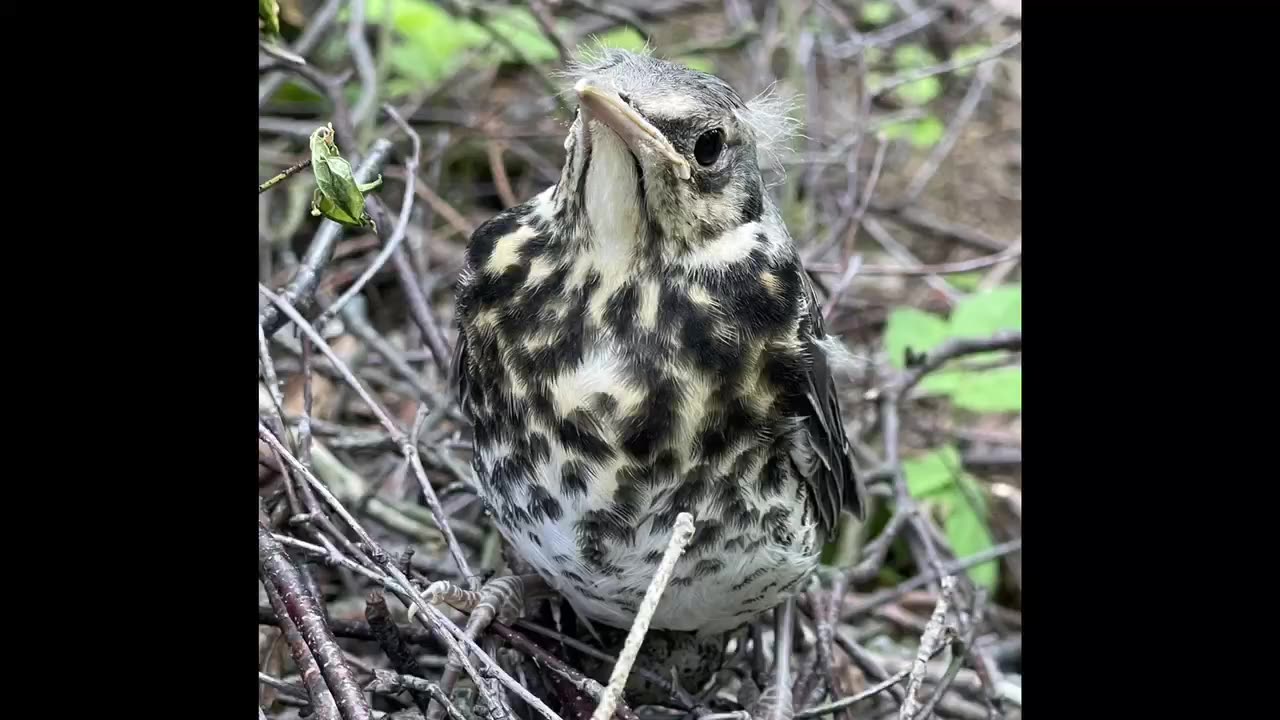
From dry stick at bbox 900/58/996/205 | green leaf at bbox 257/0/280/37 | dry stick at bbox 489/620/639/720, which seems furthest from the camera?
dry stick at bbox 900/58/996/205

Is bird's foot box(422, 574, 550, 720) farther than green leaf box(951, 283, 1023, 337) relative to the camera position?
No

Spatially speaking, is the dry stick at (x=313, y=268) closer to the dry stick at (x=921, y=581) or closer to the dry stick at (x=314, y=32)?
the dry stick at (x=314, y=32)

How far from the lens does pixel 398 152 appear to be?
10.3 feet

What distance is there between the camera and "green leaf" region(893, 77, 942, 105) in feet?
13.7

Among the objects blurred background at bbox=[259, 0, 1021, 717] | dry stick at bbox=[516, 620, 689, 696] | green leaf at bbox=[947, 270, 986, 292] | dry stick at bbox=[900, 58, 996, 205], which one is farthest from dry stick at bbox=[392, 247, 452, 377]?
dry stick at bbox=[900, 58, 996, 205]

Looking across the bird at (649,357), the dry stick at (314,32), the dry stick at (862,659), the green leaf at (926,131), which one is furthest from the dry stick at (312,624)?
the green leaf at (926,131)

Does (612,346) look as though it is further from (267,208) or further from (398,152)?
(398,152)

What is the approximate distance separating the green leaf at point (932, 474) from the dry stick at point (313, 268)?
1.47 meters

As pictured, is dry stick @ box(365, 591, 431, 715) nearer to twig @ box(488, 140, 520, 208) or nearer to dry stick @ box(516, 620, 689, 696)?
dry stick @ box(516, 620, 689, 696)

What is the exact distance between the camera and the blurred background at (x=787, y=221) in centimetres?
231

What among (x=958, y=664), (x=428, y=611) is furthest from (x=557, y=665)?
(x=958, y=664)

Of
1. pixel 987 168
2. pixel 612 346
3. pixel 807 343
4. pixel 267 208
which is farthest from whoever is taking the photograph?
pixel 987 168
